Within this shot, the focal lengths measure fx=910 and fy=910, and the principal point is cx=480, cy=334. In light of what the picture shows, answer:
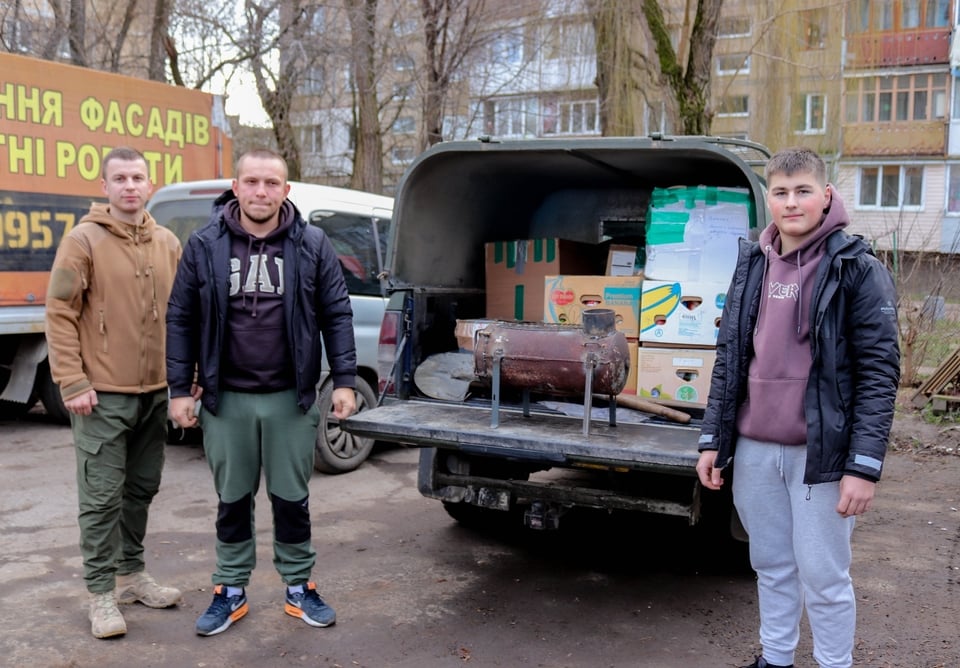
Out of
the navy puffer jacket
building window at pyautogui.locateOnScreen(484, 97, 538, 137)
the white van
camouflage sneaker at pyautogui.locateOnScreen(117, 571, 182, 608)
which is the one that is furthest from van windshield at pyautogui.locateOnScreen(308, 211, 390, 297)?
building window at pyautogui.locateOnScreen(484, 97, 538, 137)

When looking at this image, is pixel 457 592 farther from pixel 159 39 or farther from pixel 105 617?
pixel 159 39

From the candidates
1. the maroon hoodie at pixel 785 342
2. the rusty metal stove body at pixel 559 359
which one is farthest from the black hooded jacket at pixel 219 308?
the maroon hoodie at pixel 785 342

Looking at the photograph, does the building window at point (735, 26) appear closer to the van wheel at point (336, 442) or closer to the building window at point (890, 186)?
the van wheel at point (336, 442)

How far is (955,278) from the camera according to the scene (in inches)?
411

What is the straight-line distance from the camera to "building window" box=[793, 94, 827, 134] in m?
16.2

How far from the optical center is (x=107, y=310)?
4012 millimetres

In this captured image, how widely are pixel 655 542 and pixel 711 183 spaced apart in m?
2.15

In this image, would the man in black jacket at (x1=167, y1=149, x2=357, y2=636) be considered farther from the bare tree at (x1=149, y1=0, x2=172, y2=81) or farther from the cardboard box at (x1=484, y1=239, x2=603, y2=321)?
the bare tree at (x1=149, y1=0, x2=172, y2=81)

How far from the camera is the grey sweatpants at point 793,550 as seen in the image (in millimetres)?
3059

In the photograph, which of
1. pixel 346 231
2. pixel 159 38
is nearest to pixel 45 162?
pixel 346 231

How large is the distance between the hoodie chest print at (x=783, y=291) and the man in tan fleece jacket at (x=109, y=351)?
2657 mm

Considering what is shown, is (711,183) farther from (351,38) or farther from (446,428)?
(351,38)

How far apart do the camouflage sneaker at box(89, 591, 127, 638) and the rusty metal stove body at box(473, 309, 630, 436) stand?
1.84 m

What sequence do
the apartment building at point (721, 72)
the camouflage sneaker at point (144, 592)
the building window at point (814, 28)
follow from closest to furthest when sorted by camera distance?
the camouflage sneaker at point (144, 592) < the building window at point (814, 28) < the apartment building at point (721, 72)
